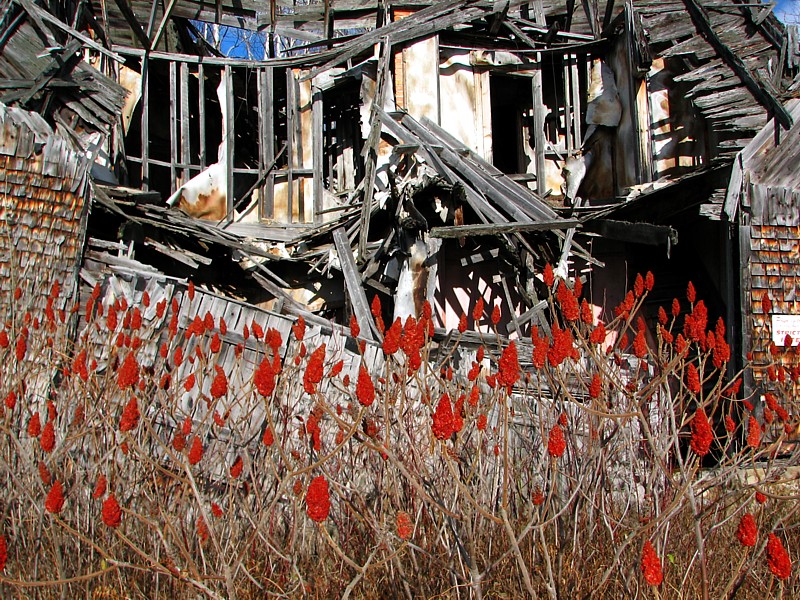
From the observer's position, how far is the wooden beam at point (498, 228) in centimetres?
930

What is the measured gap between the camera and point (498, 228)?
9.35 m

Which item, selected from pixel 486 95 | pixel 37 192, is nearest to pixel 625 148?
pixel 486 95

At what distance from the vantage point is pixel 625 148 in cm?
1204

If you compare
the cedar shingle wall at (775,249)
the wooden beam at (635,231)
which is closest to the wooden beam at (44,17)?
the wooden beam at (635,231)

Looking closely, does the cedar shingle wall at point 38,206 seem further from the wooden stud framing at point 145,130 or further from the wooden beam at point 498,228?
the wooden beam at point 498,228

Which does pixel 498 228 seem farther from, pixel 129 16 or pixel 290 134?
pixel 129 16

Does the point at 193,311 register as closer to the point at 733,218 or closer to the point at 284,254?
the point at 284,254

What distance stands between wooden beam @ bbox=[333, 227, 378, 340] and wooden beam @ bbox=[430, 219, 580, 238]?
4.51 feet

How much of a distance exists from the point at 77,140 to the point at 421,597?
8345 millimetres

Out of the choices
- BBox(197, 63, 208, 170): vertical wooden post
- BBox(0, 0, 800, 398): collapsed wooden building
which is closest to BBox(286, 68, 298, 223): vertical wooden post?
BBox(0, 0, 800, 398): collapsed wooden building

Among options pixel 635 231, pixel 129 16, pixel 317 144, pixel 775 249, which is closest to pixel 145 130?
pixel 129 16

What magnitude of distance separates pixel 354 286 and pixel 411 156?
2.06 m

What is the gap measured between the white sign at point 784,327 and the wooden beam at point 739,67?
239cm

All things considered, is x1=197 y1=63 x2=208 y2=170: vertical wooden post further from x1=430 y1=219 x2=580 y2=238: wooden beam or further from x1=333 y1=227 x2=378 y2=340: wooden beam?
x1=430 y1=219 x2=580 y2=238: wooden beam
